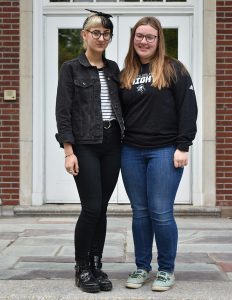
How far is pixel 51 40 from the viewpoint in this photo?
7770 millimetres

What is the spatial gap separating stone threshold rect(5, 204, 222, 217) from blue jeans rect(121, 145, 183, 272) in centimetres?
313

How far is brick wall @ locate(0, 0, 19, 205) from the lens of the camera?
25.0 ft

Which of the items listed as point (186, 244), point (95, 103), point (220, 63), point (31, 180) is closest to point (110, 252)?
point (186, 244)

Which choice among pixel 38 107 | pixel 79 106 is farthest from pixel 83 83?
pixel 38 107

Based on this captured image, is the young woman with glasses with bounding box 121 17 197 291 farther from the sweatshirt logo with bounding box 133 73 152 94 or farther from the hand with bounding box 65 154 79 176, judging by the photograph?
the hand with bounding box 65 154 79 176

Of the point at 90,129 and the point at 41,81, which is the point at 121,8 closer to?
the point at 41,81

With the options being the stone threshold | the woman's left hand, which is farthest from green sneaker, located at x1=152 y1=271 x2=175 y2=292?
the stone threshold

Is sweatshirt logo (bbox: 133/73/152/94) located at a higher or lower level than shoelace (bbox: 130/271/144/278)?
higher

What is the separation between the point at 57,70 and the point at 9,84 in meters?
0.63

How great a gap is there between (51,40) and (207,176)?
258 cm

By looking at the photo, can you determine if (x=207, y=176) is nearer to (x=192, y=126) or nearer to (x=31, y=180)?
(x=31, y=180)

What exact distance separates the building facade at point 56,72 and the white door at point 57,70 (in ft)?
0.04

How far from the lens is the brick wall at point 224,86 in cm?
757

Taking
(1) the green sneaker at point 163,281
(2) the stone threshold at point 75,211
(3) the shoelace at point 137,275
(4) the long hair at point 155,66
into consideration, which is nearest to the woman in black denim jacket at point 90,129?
(4) the long hair at point 155,66
